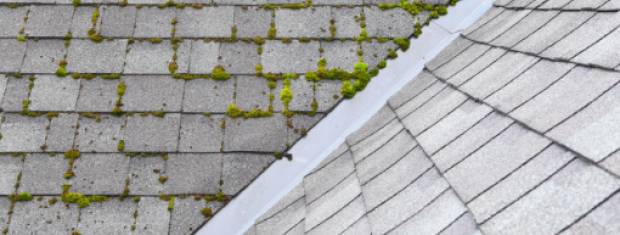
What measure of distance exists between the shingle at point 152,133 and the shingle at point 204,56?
0.91 metres

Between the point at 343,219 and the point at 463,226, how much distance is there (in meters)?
1.31

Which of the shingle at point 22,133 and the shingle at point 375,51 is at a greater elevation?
the shingle at point 22,133

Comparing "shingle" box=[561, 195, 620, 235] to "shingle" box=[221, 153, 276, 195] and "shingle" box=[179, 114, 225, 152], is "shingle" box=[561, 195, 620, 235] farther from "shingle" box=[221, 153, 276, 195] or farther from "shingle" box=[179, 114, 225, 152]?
"shingle" box=[179, 114, 225, 152]

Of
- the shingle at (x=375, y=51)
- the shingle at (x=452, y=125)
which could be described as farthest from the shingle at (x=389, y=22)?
the shingle at (x=452, y=125)

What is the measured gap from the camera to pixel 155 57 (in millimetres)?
6199

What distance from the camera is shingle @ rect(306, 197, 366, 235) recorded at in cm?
365

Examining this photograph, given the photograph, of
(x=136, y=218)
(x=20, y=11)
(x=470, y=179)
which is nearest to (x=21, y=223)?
(x=136, y=218)

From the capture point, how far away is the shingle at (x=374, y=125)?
507 cm

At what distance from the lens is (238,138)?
5641mm

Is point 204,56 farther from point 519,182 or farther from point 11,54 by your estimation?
point 519,182

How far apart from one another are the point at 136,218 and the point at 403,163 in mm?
4114

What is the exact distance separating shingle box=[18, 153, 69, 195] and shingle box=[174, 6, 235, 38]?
9.54 feet

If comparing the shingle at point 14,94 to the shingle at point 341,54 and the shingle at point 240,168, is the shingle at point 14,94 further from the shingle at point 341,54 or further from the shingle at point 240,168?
the shingle at point 341,54

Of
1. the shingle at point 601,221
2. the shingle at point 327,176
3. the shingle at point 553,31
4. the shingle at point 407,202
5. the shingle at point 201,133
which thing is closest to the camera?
the shingle at point 601,221
